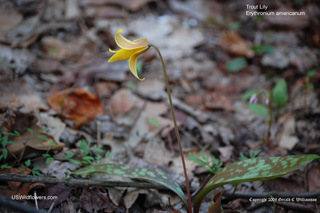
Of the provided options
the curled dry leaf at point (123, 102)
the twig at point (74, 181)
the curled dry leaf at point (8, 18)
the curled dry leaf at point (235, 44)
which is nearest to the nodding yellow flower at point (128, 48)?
the twig at point (74, 181)

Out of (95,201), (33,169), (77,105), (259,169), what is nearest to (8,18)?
(77,105)

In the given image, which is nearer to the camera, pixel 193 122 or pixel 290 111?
pixel 193 122

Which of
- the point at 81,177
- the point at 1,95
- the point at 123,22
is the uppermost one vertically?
the point at 123,22

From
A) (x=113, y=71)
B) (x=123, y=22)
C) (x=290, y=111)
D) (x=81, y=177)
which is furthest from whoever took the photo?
(x=123, y=22)

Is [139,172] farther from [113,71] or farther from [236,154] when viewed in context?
[113,71]

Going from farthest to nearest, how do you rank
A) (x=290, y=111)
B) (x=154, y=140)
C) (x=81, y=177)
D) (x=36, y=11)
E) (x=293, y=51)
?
(x=293, y=51), (x=36, y=11), (x=290, y=111), (x=154, y=140), (x=81, y=177)

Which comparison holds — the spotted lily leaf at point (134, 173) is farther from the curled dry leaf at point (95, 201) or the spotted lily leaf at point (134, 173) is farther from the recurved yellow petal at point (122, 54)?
the recurved yellow petal at point (122, 54)

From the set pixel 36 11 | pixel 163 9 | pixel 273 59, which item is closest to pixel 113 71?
pixel 36 11
